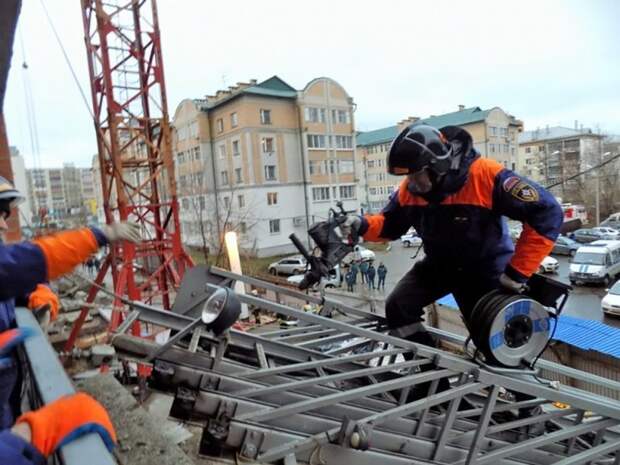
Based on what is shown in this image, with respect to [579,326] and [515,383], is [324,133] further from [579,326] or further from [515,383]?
[515,383]

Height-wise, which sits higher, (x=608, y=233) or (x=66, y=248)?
(x=66, y=248)

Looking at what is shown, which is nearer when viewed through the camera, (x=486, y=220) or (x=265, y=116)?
(x=486, y=220)

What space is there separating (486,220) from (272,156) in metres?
24.9

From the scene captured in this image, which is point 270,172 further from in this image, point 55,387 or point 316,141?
point 55,387

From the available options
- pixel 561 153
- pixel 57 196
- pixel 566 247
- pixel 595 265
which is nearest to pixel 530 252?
pixel 595 265

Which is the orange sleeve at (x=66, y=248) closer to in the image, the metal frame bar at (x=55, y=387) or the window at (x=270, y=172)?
the metal frame bar at (x=55, y=387)

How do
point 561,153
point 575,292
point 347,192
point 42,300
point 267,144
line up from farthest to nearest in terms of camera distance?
point 561,153, point 347,192, point 267,144, point 575,292, point 42,300

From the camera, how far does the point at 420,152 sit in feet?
8.25

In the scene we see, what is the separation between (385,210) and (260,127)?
24.1 meters

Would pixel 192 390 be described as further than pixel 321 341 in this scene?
No

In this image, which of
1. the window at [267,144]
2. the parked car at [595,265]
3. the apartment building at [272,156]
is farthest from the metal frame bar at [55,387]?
the window at [267,144]

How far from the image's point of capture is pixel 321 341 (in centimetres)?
302

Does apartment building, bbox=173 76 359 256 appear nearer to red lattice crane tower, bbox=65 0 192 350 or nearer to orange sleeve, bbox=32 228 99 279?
red lattice crane tower, bbox=65 0 192 350

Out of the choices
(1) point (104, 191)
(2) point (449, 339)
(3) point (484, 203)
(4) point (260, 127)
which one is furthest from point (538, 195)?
(4) point (260, 127)
